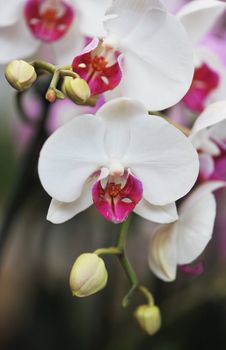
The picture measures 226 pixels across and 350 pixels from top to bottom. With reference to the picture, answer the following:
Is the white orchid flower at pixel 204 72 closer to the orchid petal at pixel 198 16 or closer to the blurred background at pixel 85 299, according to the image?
the orchid petal at pixel 198 16

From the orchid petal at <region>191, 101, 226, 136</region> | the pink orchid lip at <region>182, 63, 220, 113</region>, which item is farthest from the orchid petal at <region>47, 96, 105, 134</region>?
the orchid petal at <region>191, 101, 226, 136</region>

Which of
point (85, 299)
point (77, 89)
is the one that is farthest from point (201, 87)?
point (85, 299)

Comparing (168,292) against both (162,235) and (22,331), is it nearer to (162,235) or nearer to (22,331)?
(22,331)

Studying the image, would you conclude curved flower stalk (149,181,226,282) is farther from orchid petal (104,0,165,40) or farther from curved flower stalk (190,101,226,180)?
orchid petal (104,0,165,40)

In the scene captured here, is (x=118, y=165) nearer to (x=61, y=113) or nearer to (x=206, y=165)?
(x=206, y=165)

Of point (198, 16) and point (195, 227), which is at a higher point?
point (198, 16)

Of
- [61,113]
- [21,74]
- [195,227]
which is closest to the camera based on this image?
[21,74]

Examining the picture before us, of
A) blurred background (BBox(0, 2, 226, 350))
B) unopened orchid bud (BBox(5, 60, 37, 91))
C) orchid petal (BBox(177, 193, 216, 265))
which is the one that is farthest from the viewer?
blurred background (BBox(0, 2, 226, 350))
